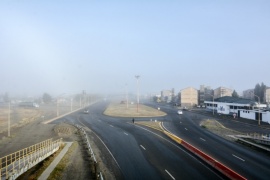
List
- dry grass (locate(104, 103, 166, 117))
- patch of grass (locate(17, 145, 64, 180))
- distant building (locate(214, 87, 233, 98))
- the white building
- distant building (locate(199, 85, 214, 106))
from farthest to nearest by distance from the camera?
distant building (locate(199, 85, 214, 106))
distant building (locate(214, 87, 233, 98))
dry grass (locate(104, 103, 166, 117))
the white building
patch of grass (locate(17, 145, 64, 180))

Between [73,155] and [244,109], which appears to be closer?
[73,155]

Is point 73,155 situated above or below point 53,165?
below

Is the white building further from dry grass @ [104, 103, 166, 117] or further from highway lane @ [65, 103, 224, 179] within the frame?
highway lane @ [65, 103, 224, 179]

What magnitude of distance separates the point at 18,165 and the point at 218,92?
15649 centimetres

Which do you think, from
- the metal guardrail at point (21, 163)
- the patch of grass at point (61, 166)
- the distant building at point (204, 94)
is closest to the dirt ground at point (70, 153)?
the patch of grass at point (61, 166)

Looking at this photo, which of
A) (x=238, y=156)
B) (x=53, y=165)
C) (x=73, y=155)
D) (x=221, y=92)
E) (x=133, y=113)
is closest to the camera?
(x=53, y=165)

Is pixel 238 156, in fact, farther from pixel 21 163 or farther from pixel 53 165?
pixel 21 163

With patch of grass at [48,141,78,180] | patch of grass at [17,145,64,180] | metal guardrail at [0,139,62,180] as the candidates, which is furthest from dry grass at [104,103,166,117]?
patch of grass at [17,145,64,180]

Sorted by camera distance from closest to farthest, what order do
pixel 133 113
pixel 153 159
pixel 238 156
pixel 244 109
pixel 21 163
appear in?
pixel 21 163 → pixel 153 159 → pixel 238 156 → pixel 244 109 → pixel 133 113

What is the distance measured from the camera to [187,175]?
84.1 ft

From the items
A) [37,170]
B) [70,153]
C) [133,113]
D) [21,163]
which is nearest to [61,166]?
[37,170]

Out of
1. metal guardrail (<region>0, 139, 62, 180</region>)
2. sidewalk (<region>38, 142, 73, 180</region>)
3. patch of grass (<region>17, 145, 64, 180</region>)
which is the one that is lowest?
patch of grass (<region>17, 145, 64, 180</region>)

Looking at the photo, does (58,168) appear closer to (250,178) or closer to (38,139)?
(250,178)

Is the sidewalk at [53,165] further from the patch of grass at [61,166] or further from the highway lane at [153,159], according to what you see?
the highway lane at [153,159]
